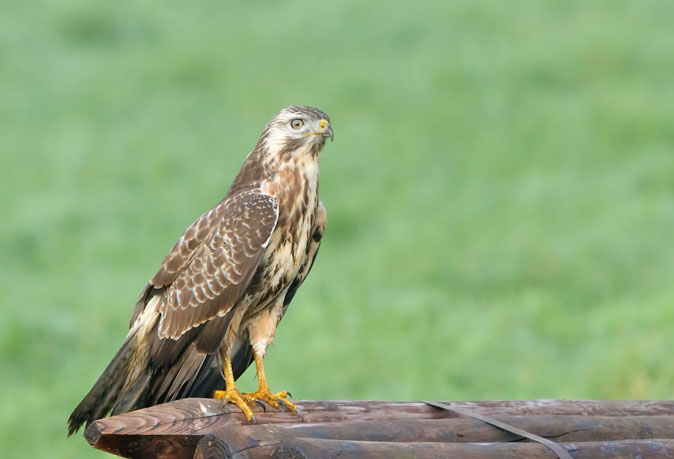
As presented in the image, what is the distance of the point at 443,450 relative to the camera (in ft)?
13.9

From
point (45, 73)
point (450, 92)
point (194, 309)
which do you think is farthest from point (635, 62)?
point (194, 309)

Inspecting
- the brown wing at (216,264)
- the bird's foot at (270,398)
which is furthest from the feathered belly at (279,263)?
the bird's foot at (270,398)

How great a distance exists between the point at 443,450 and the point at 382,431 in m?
0.31

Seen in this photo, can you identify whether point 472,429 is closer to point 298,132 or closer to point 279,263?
point 279,263

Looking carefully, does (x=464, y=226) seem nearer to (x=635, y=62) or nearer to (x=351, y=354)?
(x=351, y=354)

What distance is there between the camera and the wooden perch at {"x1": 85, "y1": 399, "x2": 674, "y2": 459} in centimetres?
414

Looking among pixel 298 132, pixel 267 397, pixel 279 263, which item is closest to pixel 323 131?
pixel 298 132

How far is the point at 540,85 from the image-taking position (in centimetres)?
1612

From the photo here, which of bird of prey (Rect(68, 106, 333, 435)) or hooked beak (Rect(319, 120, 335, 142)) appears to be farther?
hooked beak (Rect(319, 120, 335, 142))

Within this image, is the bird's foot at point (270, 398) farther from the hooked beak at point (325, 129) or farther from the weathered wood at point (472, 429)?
the hooked beak at point (325, 129)

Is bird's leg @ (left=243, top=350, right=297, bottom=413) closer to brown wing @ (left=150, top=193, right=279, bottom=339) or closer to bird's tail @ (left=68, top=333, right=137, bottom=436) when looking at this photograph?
brown wing @ (left=150, top=193, right=279, bottom=339)

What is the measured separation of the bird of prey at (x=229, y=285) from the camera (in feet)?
16.1

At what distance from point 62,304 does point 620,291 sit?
563 cm

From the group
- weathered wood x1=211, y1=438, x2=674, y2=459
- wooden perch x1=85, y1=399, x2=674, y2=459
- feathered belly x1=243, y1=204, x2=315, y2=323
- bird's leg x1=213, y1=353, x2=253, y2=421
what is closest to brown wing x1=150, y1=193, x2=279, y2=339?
feathered belly x1=243, y1=204, x2=315, y2=323
